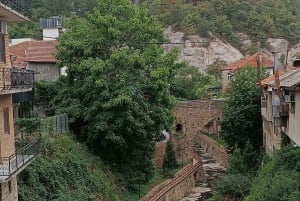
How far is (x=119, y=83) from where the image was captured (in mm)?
30703

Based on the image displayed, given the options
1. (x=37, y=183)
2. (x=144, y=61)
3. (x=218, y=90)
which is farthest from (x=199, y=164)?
(x=37, y=183)

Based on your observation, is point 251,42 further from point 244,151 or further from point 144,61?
point 144,61

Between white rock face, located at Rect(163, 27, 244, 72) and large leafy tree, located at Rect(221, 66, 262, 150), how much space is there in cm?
4497

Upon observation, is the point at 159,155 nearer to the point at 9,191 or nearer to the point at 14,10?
the point at 9,191

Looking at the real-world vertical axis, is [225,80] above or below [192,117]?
above

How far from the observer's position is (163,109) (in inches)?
1304

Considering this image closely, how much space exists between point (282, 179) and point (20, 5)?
12502 millimetres

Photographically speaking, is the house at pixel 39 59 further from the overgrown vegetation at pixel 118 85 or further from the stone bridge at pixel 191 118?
the stone bridge at pixel 191 118

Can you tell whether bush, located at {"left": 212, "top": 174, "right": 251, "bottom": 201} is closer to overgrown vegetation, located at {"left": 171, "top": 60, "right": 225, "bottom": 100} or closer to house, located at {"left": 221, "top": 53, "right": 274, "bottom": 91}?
overgrown vegetation, located at {"left": 171, "top": 60, "right": 225, "bottom": 100}

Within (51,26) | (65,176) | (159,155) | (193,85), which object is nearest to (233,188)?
(65,176)

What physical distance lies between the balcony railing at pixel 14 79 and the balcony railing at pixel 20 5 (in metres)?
2.09

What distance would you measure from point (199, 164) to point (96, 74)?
17.8 m

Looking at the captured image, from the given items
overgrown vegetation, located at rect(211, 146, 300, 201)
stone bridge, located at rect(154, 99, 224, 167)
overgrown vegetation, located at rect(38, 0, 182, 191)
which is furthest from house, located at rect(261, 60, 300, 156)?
stone bridge, located at rect(154, 99, 224, 167)

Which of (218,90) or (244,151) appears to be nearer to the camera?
(244,151)
